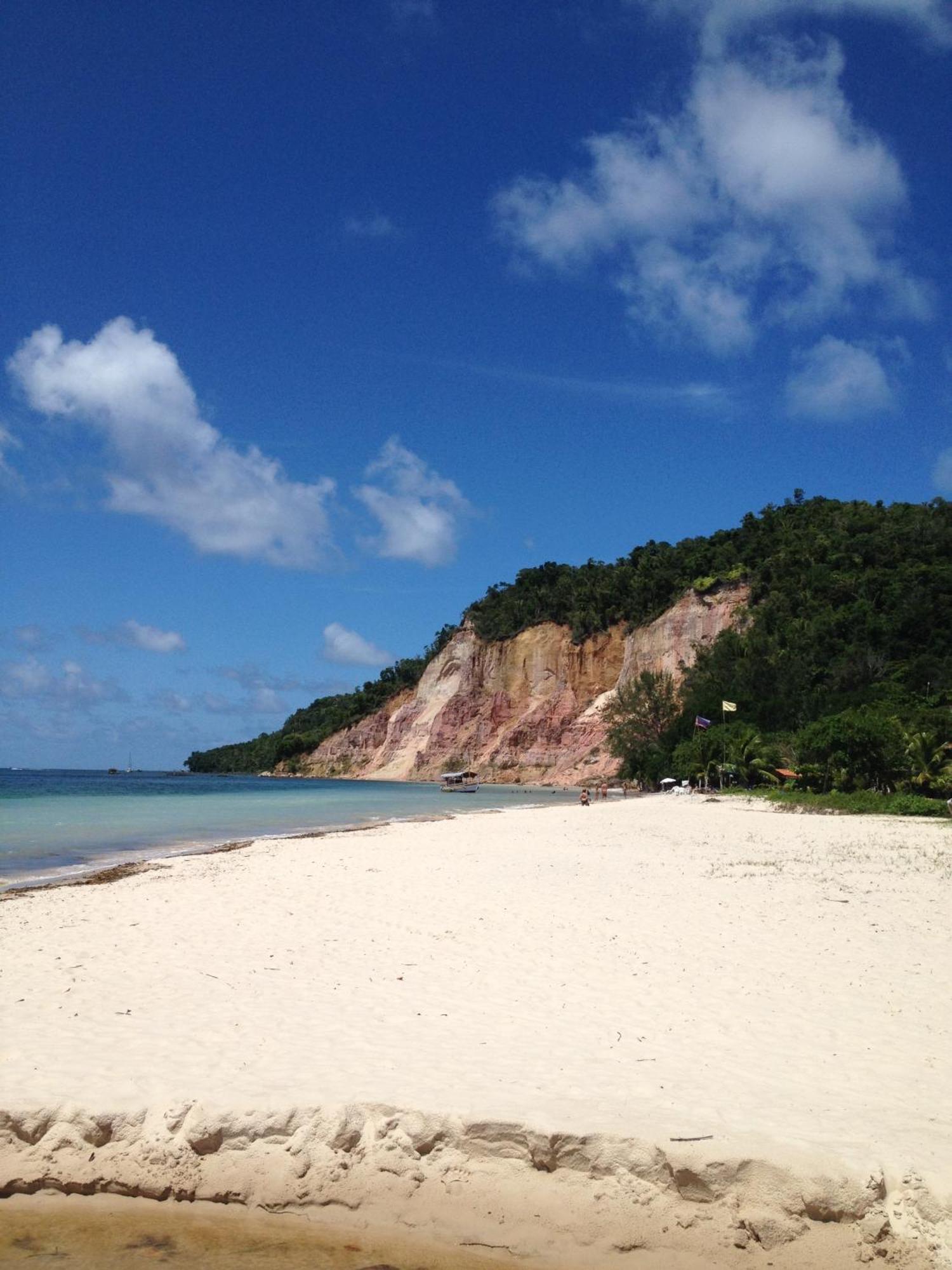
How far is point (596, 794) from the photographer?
207ft

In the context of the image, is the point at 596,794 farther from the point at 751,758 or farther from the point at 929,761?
the point at 929,761

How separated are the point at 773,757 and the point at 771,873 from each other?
110ft

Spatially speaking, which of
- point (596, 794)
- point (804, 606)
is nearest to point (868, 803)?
point (596, 794)

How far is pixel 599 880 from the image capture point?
1336 centimetres

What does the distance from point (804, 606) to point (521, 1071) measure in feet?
212

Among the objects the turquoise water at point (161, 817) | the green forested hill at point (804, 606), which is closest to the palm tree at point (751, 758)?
the green forested hill at point (804, 606)

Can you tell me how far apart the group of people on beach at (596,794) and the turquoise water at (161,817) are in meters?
3.03

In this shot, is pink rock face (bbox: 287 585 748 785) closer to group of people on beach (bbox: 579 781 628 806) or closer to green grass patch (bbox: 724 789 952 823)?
group of people on beach (bbox: 579 781 628 806)

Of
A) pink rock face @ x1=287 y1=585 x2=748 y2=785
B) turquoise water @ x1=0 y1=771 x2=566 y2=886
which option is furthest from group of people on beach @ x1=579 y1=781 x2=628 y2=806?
pink rock face @ x1=287 y1=585 x2=748 y2=785

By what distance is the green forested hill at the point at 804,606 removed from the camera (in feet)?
172

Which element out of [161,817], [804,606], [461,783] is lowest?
[461,783]

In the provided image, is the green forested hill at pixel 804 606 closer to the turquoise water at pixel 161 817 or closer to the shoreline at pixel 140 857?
the turquoise water at pixel 161 817

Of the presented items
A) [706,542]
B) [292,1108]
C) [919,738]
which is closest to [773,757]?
[919,738]

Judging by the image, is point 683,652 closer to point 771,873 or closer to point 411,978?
point 771,873
